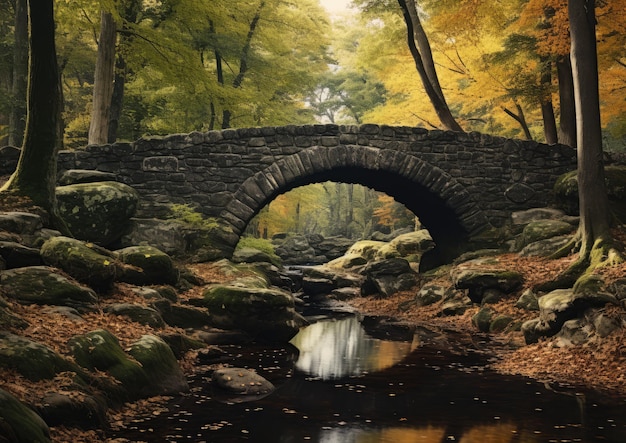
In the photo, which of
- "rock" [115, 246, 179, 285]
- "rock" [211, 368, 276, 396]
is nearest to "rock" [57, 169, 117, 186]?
"rock" [115, 246, 179, 285]

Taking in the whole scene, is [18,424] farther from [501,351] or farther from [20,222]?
[501,351]

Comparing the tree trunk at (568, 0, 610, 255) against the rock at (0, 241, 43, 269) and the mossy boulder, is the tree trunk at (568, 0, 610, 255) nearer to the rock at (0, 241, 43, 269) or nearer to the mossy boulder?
the mossy boulder

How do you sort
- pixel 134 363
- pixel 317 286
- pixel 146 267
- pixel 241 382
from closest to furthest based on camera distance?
pixel 134 363 → pixel 241 382 → pixel 146 267 → pixel 317 286

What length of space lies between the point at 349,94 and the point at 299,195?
A: 892 centimetres

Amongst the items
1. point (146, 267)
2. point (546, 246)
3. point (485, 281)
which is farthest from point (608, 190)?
point (146, 267)

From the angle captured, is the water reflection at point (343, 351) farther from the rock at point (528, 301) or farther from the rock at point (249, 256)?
the rock at point (249, 256)

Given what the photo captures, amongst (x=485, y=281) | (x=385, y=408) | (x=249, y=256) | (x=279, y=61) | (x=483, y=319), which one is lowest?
(x=385, y=408)

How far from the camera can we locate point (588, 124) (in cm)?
1003

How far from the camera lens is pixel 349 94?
37.6 meters

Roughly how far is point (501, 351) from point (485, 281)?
2.85m

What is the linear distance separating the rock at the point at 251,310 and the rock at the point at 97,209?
3500 mm

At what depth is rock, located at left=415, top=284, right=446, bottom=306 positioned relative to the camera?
13070 mm

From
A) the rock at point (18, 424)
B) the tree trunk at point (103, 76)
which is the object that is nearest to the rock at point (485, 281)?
the rock at point (18, 424)

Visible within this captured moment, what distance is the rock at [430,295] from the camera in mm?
13070
